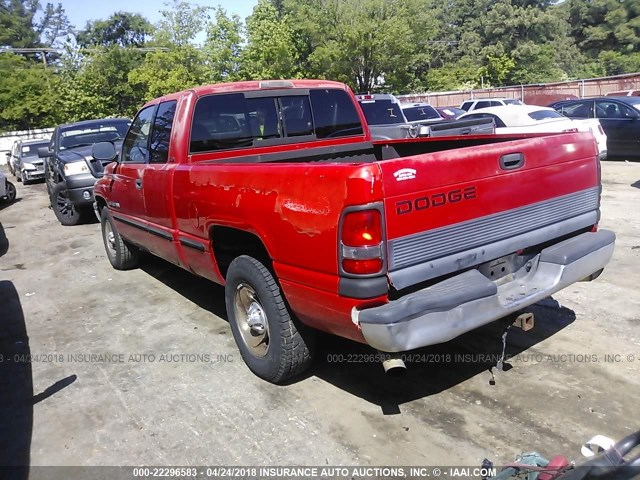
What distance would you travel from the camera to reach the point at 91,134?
11500 millimetres

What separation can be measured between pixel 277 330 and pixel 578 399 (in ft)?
6.34

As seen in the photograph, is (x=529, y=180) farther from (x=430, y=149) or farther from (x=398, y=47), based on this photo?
(x=398, y=47)

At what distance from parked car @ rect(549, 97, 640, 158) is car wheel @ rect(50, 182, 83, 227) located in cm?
1203

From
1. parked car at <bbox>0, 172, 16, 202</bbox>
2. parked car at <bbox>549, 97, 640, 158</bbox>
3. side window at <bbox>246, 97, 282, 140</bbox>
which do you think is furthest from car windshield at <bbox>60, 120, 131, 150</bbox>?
parked car at <bbox>549, 97, 640, 158</bbox>

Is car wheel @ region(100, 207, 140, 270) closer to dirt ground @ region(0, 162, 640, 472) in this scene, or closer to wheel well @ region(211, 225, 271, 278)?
dirt ground @ region(0, 162, 640, 472)

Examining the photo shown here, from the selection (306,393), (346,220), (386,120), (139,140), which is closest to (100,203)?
(139,140)

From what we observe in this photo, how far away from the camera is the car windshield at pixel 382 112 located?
45.2ft

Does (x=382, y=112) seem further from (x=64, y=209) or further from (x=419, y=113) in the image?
(x=64, y=209)

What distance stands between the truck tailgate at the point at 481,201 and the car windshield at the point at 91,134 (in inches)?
368

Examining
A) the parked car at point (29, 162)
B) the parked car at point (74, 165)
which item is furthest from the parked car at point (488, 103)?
the parked car at point (29, 162)

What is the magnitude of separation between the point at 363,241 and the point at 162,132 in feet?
9.19

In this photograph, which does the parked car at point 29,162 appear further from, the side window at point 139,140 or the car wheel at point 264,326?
the car wheel at point 264,326

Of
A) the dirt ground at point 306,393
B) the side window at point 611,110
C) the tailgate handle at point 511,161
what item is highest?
the tailgate handle at point 511,161

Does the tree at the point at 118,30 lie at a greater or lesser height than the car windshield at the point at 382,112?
greater
